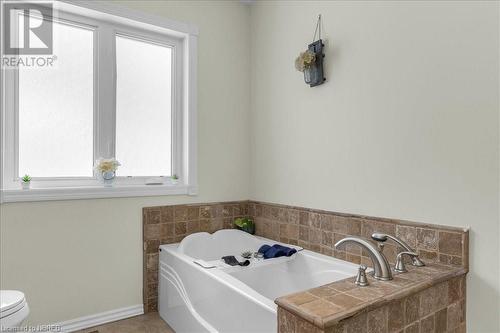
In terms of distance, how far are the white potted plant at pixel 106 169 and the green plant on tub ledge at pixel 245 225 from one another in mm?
1150

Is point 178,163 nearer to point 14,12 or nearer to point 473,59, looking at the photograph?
point 14,12

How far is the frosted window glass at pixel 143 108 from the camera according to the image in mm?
2650

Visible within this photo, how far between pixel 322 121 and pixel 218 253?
1.35 metres

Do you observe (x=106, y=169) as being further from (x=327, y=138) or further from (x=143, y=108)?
(x=327, y=138)

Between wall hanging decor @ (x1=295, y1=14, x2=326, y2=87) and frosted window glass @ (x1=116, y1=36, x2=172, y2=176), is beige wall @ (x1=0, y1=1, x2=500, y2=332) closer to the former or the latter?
wall hanging decor @ (x1=295, y1=14, x2=326, y2=87)

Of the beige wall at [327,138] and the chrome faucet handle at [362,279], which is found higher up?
the beige wall at [327,138]

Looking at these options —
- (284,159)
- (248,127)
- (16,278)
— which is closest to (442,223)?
(284,159)

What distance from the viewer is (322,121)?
95.4 inches

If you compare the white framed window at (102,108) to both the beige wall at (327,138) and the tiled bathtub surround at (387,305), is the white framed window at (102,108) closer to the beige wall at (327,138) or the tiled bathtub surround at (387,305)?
the beige wall at (327,138)

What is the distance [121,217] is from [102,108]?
2.78 ft

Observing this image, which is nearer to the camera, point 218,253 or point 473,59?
point 473,59

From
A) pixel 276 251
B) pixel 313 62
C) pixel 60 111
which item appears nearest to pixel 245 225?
pixel 276 251

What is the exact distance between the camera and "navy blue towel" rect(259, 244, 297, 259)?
2400 millimetres

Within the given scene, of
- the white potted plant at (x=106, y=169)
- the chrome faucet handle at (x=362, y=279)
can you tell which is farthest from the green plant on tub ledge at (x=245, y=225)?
the chrome faucet handle at (x=362, y=279)
